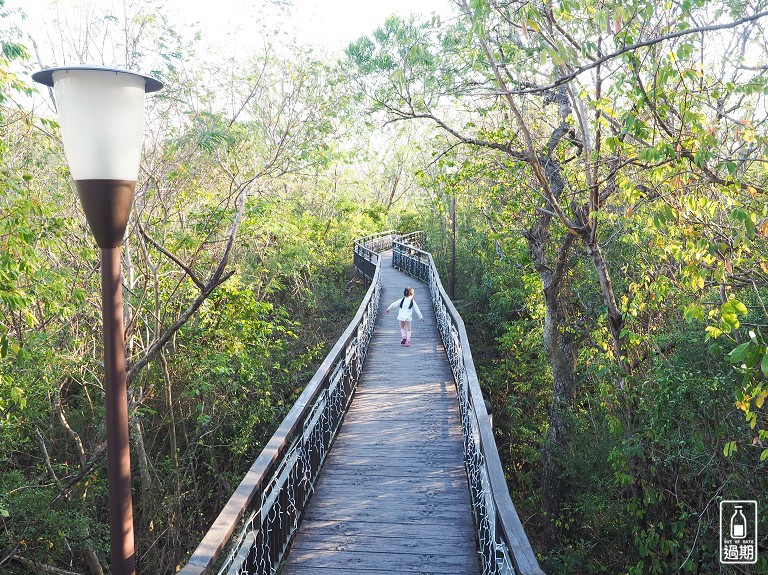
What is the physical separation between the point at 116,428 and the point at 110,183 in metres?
1.07

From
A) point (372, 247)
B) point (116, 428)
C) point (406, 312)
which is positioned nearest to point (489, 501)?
point (116, 428)

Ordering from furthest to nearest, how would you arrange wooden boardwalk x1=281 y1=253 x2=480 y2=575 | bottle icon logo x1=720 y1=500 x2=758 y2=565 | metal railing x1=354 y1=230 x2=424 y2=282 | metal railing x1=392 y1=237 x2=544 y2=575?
metal railing x1=354 y1=230 x2=424 y2=282
bottle icon logo x1=720 y1=500 x2=758 y2=565
wooden boardwalk x1=281 y1=253 x2=480 y2=575
metal railing x1=392 y1=237 x2=544 y2=575

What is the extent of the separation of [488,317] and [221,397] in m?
11.3

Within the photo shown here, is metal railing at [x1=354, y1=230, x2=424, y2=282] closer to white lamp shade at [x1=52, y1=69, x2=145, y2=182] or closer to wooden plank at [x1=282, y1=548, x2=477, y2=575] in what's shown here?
wooden plank at [x1=282, y1=548, x2=477, y2=575]

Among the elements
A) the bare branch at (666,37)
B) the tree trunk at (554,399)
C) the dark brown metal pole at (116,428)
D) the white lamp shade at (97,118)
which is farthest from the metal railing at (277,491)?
the tree trunk at (554,399)

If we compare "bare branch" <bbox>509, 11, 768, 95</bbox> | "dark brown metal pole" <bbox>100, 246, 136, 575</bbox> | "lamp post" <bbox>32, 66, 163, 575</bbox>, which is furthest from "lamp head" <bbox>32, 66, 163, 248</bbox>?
"bare branch" <bbox>509, 11, 768, 95</bbox>

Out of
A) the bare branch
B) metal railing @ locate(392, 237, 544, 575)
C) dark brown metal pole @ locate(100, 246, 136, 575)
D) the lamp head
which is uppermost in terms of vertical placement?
the bare branch

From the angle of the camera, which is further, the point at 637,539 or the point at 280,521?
the point at 637,539

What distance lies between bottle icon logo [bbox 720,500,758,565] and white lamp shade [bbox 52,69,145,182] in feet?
22.0

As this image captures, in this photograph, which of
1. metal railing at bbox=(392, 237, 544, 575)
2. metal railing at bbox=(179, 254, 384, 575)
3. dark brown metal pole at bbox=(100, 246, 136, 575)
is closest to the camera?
dark brown metal pole at bbox=(100, 246, 136, 575)

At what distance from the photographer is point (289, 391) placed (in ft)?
57.0

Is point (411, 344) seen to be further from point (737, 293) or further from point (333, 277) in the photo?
point (333, 277)

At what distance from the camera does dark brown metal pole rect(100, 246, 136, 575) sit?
8.01ft

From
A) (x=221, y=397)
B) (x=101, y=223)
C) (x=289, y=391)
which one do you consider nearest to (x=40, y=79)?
(x=101, y=223)
